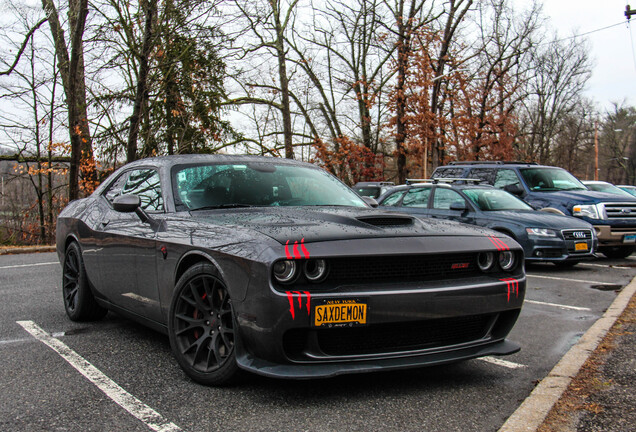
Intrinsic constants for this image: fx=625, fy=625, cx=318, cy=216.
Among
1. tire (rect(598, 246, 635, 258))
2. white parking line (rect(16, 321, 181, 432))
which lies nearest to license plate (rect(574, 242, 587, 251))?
tire (rect(598, 246, 635, 258))

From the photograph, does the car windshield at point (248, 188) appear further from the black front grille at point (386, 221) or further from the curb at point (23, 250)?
the curb at point (23, 250)

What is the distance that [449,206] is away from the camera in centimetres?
1088

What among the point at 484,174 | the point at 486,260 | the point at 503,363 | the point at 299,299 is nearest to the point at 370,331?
the point at 299,299

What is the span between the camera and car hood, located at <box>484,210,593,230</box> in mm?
10334

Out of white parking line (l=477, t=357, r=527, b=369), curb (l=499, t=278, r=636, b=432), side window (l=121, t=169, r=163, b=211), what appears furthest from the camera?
side window (l=121, t=169, r=163, b=211)

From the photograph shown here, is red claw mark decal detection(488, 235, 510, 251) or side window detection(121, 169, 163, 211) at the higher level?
side window detection(121, 169, 163, 211)

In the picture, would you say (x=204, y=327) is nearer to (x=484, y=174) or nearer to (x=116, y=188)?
(x=116, y=188)

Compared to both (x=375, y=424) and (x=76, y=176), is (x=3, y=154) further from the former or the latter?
(x=375, y=424)

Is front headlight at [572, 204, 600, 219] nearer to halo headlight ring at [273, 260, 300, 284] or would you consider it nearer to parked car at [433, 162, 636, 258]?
parked car at [433, 162, 636, 258]

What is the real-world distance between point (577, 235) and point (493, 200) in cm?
151

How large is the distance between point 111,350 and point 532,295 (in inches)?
207

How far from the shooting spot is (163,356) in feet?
14.5

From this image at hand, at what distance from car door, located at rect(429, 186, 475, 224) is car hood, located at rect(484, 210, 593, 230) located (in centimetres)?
32

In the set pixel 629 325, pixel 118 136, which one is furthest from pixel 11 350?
pixel 118 136
